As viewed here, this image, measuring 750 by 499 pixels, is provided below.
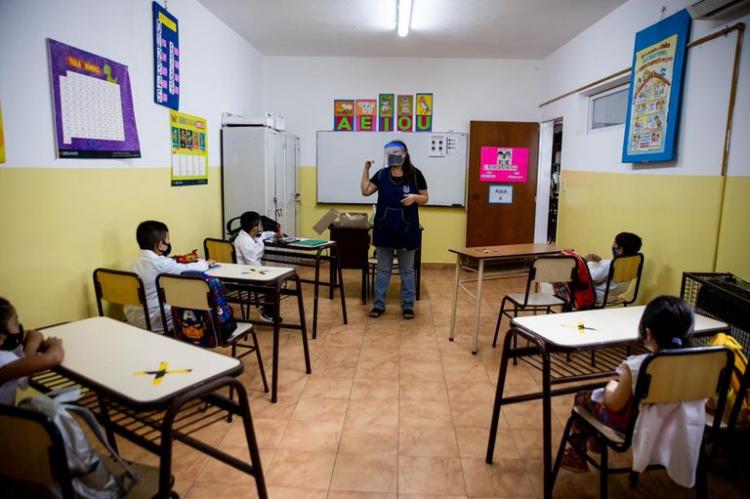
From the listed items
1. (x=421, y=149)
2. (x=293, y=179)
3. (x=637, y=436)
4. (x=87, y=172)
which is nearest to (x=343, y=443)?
(x=637, y=436)

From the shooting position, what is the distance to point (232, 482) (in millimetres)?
2061

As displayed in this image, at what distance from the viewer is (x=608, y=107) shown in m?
4.81

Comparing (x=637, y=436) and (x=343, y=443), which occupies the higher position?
(x=637, y=436)

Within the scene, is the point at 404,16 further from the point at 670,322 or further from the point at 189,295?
the point at 670,322

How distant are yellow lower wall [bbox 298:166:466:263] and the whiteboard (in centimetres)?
11

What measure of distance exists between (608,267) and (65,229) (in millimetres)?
3428

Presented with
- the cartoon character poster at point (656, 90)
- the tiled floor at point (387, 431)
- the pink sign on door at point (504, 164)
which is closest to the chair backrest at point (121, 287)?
the tiled floor at point (387, 431)

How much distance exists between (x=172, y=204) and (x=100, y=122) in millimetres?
1060

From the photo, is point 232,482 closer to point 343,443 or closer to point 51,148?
point 343,443

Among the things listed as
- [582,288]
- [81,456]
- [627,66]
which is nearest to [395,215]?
[582,288]

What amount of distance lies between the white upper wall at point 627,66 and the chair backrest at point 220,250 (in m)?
3.26

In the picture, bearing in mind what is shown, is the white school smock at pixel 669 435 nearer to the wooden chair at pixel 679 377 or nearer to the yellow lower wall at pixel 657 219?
the wooden chair at pixel 679 377

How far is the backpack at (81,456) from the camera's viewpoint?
4.00ft

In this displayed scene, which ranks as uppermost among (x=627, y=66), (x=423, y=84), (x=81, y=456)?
(x=423, y=84)
